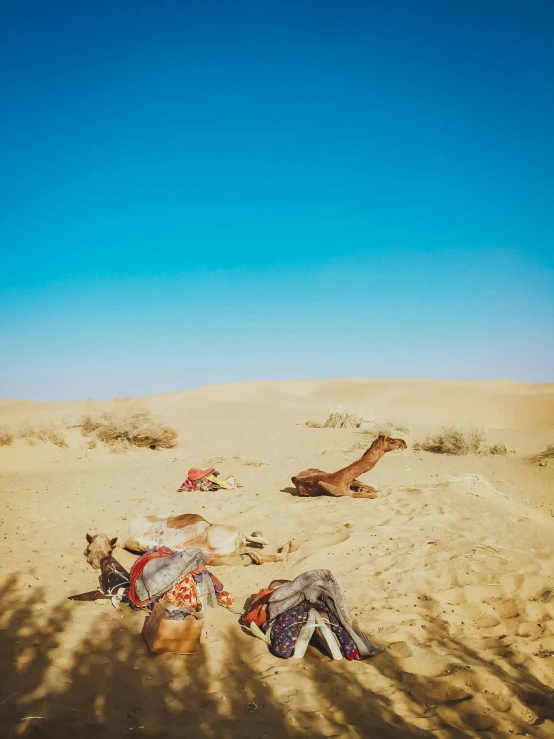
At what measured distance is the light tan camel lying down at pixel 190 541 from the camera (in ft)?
19.7

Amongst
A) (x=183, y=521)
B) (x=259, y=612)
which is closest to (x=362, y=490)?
(x=183, y=521)

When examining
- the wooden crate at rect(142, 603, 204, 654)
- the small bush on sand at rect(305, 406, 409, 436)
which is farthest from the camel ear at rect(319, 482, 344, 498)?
the small bush on sand at rect(305, 406, 409, 436)

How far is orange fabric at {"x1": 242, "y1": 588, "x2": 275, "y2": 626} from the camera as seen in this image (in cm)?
432

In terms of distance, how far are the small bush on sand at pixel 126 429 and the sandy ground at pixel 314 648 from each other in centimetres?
422

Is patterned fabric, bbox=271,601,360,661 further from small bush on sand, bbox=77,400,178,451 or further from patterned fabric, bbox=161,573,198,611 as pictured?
small bush on sand, bbox=77,400,178,451

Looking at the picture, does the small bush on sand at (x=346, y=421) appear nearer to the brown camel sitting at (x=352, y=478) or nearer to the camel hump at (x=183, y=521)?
the brown camel sitting at (x=352, y=478)

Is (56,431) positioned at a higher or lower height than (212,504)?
higher

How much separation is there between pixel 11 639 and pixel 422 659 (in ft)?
11.5

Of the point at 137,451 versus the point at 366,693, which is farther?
the point at 137,451

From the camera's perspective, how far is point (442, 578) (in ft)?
17.8

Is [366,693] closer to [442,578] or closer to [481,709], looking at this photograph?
[481,709]

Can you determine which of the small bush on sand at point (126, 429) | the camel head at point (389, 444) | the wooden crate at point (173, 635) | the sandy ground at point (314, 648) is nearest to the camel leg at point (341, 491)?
the sandy ground at point (314, 648)

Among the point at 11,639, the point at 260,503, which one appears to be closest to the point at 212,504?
the point at 260,503

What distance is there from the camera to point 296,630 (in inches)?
161
